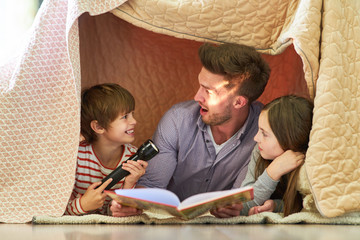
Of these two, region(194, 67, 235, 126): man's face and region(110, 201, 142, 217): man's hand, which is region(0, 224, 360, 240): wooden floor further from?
region(194, 67, 235, 126): man's face

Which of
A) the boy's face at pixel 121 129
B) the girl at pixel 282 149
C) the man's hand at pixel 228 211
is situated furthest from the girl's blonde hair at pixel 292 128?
the boy's face at pixel 121 129

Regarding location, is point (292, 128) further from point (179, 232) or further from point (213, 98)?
point (179, 232)

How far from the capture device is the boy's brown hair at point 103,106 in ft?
5.45

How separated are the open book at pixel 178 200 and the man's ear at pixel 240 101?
497mm

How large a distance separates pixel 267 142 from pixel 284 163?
80mm

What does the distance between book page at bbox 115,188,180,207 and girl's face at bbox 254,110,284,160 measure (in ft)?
1.28

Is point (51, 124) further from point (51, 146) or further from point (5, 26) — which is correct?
point (5, 26)

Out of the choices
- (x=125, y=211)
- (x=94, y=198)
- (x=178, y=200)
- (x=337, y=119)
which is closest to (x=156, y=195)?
(x=178, y=200)

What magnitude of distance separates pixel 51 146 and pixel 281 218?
632 millimetres

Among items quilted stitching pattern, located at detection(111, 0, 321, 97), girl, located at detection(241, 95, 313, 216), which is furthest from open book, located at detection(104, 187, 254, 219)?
quilted stitching pattern, located at detection(111, 0, 321, 97)

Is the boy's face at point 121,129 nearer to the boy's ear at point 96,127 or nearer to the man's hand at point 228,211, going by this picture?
the boy's ear at point 96,127

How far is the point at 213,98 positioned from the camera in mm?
1665

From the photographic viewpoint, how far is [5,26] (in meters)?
2.34

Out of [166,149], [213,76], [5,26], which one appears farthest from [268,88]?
→ [5,26]
